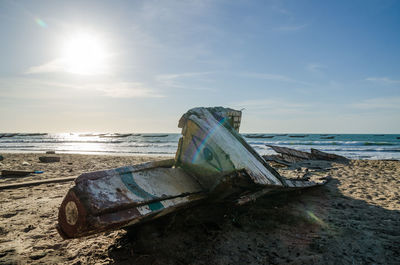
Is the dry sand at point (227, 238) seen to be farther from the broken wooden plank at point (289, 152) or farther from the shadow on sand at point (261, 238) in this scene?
the broken wooden plank at point (289, 152)

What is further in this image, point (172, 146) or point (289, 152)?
point (172, 146)

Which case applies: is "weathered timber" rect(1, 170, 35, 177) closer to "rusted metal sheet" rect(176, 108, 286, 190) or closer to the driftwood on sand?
"rusted metal sheet" rect(176, 108, 286, 190)

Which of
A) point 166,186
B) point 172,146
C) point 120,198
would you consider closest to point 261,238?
point 166,186

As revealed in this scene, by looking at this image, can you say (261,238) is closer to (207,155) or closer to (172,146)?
(207,155)

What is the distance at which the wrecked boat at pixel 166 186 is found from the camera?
1.81 meters

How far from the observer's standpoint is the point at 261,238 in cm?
278

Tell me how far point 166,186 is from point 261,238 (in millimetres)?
1301

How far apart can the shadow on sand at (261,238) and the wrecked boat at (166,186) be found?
1.31 ft

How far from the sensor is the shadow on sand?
235cm

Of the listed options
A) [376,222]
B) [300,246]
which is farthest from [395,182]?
[300,246]

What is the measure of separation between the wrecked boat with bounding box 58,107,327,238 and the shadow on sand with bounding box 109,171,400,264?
401 mm

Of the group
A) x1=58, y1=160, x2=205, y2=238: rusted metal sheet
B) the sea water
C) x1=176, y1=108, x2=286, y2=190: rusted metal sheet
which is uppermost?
x1=176, y1=108, x2=286, y2=190: rusted metal sheet

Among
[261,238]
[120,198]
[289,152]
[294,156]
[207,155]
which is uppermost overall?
[207,155]

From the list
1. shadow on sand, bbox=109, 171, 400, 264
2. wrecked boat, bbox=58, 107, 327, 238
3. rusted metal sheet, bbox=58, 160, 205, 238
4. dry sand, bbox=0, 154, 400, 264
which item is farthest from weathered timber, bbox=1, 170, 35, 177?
rusted metal sheet, bbox=58, 160, 205, 238
